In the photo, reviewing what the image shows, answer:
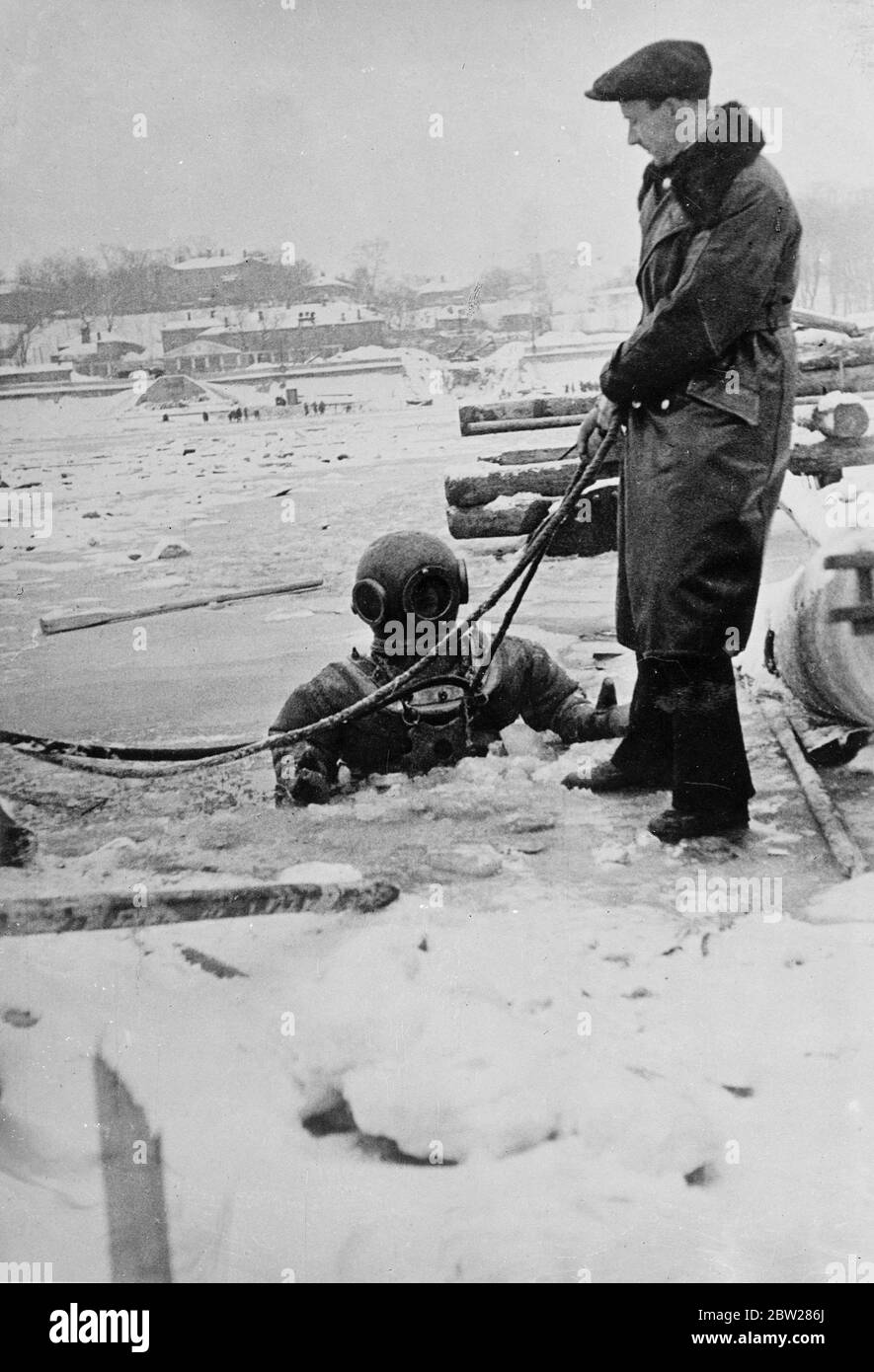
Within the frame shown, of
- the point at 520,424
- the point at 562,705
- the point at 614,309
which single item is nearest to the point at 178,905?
the point at 562,705

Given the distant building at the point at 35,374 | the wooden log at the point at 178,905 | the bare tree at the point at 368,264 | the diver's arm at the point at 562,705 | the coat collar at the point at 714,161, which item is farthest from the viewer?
the diver's arm at the point at 562,705

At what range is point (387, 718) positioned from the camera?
2137 mm

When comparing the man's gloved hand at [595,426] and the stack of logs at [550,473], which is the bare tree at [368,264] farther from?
the man's gloved hand at [595,426]

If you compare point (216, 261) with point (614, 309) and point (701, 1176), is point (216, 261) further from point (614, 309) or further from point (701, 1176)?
point (701, 1176)

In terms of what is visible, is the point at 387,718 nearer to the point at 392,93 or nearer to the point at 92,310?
the point at 92,310

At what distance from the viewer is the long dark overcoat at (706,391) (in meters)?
1.72

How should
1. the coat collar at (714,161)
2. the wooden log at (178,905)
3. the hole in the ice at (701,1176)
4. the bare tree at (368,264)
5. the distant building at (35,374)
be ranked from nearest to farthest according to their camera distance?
the hole in the ice at (701,1176), the coat collar at (714,161), the wooden log at (178,905), the bare tree at (368,264), the distant building at (35,374)

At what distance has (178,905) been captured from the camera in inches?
73.2

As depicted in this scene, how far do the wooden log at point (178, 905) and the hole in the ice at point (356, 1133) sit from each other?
0.33m

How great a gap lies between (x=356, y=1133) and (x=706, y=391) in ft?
4.41

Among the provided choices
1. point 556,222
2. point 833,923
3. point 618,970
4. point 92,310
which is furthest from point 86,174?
point 833,923

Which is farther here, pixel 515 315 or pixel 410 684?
pixel 410 684

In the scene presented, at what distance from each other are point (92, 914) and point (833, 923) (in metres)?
1.28

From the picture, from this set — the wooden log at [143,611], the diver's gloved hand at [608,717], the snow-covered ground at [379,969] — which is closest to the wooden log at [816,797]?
the snow-covered ground at [379,969]
